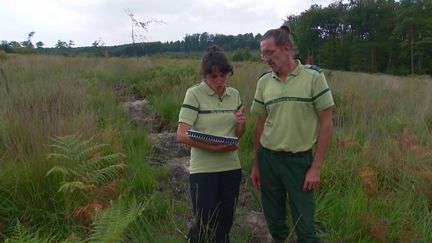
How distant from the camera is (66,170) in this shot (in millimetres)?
3295

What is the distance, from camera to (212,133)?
9.21ft

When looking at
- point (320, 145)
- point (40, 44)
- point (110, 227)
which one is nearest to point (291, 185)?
point (320, 145)

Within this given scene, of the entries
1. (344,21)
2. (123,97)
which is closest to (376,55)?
(344,21)

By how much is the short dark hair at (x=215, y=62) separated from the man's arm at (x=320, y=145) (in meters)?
0.70

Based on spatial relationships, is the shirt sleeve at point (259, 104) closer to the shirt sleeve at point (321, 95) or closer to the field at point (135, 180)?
the shirt sleeve at point (321, 95)

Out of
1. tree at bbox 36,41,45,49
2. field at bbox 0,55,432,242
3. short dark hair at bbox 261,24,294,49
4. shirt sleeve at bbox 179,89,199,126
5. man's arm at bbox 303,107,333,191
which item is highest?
tree at bbox 36,41,45,49

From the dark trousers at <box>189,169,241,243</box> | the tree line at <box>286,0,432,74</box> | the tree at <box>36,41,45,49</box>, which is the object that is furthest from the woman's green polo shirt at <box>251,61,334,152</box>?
the tree at <box>36,41,45,49</box>

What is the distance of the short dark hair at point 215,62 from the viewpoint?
109 inches

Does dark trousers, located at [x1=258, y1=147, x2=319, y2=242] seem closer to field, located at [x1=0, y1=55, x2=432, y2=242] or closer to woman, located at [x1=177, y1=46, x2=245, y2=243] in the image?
woman, located at [x1=177, y1=46, x2=245, y2=243]

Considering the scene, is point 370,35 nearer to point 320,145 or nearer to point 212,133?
point 320,145

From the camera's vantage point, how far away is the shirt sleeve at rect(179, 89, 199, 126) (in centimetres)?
277

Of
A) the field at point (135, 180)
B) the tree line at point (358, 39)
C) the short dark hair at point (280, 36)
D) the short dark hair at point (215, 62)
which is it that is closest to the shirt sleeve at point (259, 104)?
the short dark hair at point (215, 62)

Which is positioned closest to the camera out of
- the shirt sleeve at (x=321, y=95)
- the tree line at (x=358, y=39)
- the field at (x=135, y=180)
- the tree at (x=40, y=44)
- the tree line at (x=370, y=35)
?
the shirt sleeve at (x=321, y=95)

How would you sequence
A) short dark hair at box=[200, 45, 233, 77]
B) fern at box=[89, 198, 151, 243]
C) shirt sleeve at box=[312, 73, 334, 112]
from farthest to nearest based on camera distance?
short dark hair at box=[200, 45, 233, 77], shirt sleeve at box=[312, 73, 334, 112], fern at box=[89, 198, 151, 243]
